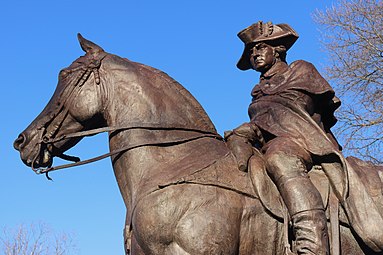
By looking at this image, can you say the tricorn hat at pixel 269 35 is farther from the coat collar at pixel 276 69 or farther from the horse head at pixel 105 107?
the horse head at pixel 105 107

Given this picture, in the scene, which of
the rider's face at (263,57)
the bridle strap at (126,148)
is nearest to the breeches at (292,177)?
the bridle strap at (126,148)

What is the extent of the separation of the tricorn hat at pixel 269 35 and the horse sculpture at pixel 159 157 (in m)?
1.05

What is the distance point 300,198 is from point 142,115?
151 cm

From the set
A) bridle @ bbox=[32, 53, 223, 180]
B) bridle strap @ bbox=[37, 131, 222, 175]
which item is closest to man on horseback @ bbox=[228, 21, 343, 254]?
bridle strap @ bbox=[37, 131, 222, 175]

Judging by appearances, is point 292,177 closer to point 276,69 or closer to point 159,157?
point 159,157

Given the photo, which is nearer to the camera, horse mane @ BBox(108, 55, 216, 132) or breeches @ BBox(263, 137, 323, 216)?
breeches @ BBox(263, 137, 323, 216)

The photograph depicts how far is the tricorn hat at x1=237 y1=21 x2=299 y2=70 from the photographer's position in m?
6.71

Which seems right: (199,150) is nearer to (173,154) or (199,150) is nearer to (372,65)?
(173,154)

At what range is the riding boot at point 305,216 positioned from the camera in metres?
5.53

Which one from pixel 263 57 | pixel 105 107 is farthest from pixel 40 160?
pixel 263 57

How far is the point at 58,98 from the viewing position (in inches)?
238

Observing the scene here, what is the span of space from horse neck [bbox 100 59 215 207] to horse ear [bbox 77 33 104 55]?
0.35 meters

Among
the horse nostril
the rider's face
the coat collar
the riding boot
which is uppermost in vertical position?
the rider's face

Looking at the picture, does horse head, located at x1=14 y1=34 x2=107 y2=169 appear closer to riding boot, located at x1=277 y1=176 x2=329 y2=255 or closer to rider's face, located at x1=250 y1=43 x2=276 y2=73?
rider's face, located at x1=250 y1=43 x2=276 y2=73
